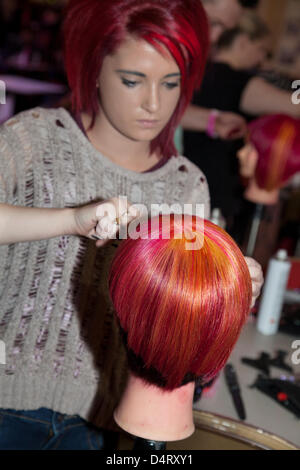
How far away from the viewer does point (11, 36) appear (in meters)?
4.93

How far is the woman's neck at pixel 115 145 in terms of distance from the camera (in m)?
0.96

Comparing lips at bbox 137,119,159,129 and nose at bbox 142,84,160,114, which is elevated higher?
nose at bbox 142,84,160,114

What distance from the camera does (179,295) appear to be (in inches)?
24.9

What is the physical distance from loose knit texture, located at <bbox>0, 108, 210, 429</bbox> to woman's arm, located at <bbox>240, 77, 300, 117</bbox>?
110 cm

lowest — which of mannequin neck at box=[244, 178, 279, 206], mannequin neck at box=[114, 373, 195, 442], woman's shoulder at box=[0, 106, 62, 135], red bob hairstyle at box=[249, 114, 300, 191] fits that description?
mannequin neck at box=[244, 178, 279, 206]

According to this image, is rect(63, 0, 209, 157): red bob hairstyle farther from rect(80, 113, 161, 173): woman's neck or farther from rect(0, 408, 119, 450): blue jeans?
rect(0, 408, 119, 450): blue jeans

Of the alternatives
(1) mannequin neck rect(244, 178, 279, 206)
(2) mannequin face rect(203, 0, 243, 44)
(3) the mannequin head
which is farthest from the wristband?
(3) the mannequin head

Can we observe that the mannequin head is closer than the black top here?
No

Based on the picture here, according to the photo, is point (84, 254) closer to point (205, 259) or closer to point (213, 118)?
point (205, 259)

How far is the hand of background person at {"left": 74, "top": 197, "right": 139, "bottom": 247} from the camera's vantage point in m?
0.67

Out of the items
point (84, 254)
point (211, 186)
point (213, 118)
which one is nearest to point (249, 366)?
point (84, 254)

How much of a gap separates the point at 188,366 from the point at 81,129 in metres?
0.50

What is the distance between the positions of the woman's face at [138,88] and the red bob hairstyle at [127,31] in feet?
0.05

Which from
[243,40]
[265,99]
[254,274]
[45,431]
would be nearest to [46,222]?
[254,274]
